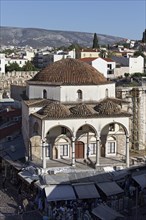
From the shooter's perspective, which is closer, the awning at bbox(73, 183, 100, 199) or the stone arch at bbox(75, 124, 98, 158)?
the awning at bbox(73, 183, 100, 199)

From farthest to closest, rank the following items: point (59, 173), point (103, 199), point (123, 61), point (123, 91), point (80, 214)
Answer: point (123, 61), point (123, 91), point (59, 173), point (103, 199), point (80, 214)

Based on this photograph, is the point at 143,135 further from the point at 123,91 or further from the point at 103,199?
the point at 103,199

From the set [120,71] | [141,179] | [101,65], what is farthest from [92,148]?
[120,71]

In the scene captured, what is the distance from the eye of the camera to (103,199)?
19.8 metres

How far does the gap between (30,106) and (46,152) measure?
2.71 metres

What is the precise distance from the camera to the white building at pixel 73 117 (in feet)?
76.5

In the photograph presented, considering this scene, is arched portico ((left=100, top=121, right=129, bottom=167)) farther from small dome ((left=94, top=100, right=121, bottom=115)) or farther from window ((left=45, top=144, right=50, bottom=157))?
window ((left=45, top=144, right=50, bottom=157))

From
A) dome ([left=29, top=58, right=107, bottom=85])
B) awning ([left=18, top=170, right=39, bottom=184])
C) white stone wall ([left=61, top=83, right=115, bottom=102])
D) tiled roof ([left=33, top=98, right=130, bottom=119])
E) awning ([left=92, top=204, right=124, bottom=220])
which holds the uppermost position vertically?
dome ([left=29, top=58, right=107, bottom=85])

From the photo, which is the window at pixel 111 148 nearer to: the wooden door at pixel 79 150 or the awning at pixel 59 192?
the wooden door at pixel 79 150

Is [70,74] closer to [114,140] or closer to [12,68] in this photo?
[114,140]

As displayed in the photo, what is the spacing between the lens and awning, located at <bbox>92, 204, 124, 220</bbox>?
56.1ft

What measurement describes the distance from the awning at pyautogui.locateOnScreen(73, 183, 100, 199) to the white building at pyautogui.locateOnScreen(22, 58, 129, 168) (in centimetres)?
277

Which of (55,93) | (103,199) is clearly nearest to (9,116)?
(55,93)

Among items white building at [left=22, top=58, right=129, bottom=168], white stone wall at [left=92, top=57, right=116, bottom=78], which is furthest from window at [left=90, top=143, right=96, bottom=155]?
white stone wall at [left=92, top=57, right=116, bottom=78]
